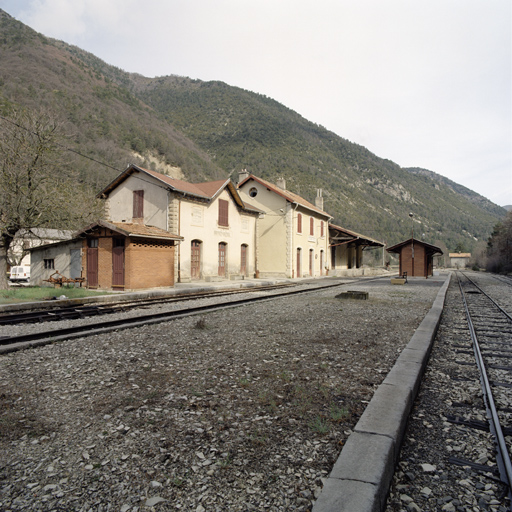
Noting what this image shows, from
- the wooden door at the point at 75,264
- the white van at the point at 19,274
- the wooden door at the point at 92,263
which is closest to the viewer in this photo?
the wooden door at the point at 92,263

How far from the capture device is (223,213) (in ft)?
81.9

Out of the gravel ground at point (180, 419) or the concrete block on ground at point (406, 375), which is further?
the concrete block on ground at point (406, 375)

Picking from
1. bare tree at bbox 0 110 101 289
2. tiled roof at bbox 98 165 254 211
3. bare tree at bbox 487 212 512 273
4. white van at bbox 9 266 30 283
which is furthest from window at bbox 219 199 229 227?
bare tree at bbox 487 212 512 273

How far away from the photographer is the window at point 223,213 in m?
24.7

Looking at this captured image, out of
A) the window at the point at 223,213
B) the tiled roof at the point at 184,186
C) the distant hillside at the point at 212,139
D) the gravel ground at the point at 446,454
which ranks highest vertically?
the distant hillside at the point at 212,139

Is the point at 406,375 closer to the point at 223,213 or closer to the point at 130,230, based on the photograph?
the point at 130,230

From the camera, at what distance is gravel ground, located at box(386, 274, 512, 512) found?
2205 millimetres

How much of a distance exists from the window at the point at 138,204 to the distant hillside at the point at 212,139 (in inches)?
1226

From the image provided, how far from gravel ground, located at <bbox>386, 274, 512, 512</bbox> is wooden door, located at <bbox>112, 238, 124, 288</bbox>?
48.2 feet

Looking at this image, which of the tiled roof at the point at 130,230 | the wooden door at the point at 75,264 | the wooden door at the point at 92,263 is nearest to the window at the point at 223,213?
the tiled roof at the point at 130,230

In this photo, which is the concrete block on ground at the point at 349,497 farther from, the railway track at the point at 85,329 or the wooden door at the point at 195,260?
the wooden door at the point at 195,260

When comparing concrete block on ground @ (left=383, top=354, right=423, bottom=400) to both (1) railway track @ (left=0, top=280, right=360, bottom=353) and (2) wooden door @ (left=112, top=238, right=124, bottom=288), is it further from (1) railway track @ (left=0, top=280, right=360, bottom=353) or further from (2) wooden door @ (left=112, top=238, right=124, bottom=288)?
(2) wooden door @ (left=112, top=238, right=124, bottom=288)

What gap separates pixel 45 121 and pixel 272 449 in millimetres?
19148

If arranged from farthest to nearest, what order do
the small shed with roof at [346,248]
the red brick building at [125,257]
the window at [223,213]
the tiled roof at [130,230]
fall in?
1. the small shed with roof at [346,248]
2. the window at [223,213]
3. the red brick building at [125,257]
4. the tiled roof at [130,230]
